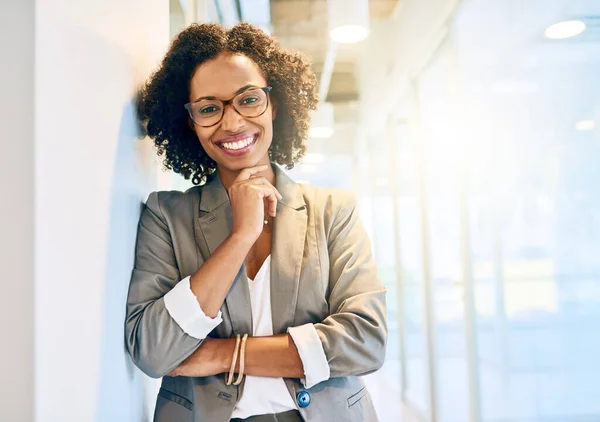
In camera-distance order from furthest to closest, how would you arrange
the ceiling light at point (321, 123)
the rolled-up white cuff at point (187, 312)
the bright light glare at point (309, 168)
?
1. the bright light glare at point (309, 168)
2. the ceiling light at point (321, 123)
3. the rolled-up white cuff at point (187, 312)

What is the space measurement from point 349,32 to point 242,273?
8.47 feet

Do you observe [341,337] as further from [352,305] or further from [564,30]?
[564,30]

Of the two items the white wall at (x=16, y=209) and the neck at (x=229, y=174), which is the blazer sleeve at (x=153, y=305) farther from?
the white wall at (x=16, y=209)

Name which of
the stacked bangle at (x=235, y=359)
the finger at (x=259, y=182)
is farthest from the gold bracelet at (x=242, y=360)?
the finger at (x=259, y=182)

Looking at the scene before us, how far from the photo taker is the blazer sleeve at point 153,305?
1.18 meters

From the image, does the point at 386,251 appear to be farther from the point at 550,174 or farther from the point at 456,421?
the point at 550,174

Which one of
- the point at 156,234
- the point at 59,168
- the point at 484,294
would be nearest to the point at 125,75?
the point at 156,234

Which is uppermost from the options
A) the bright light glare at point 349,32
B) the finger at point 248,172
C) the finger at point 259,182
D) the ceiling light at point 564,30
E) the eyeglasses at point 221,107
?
the bright light glare at point 349,32

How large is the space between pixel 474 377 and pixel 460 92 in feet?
5.55

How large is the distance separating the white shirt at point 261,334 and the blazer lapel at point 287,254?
0.03 meters

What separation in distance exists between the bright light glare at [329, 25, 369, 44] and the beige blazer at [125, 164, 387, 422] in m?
2.27

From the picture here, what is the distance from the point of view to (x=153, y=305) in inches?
47.9

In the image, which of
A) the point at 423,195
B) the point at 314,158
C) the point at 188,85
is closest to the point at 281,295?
the point at 188,85

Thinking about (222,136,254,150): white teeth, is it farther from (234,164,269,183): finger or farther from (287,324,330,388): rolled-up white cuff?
(287,324,330,388): rolled-up white cuff
